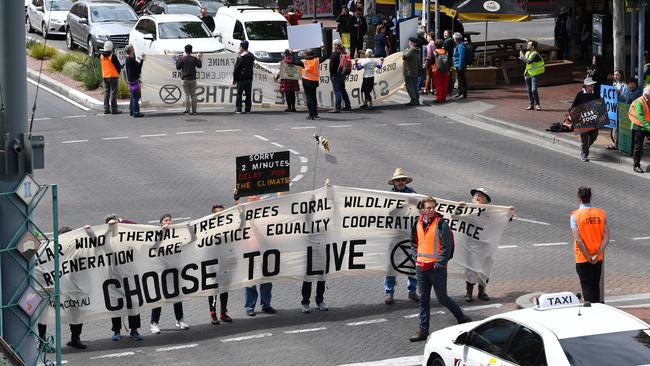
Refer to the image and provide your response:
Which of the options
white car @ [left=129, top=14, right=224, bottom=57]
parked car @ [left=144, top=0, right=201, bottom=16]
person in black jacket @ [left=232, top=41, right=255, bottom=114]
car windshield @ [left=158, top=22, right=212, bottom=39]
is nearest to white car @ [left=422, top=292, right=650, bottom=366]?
person in black jacket @ [left=232, top=41, right=255, bottom=114]

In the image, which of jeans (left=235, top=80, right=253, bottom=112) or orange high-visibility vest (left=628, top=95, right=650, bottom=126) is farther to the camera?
jeans (left=235, top=80, right=253, bottom=112)

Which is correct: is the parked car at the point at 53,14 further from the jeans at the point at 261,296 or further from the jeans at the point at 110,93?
the jeans at the point at 261,296

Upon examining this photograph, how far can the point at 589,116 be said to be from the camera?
83.3 feet

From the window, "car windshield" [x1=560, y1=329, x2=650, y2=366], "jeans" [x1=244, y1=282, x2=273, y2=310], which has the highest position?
"car windshield" [x1=560, y1=329, x2=650, y2=366]

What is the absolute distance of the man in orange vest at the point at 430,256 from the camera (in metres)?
14.4

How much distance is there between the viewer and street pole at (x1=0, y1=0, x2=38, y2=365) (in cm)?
911

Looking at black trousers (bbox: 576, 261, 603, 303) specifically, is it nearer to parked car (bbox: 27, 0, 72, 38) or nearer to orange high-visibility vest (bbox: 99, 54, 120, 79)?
orange high-visibility vest (bbox: 99, 54, 120, 79)

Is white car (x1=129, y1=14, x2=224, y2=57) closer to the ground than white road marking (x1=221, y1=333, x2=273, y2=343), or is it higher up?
higher up

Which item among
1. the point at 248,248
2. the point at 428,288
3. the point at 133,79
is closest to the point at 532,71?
the point at 133,79

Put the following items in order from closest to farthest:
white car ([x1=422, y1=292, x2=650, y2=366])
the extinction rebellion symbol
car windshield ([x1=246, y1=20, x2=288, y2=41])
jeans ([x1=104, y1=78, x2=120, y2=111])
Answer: white car ([x1=422, y1=292, x2=650, y2=366])
the extinction rebellion symbol
jeans ([x1=104, y1=78, x2=120, y2=111])
car windshield ([x1=246, y1=20, x2=288, y2=41])

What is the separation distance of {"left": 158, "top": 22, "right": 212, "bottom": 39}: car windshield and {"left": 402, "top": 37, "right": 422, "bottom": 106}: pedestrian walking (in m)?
6.76

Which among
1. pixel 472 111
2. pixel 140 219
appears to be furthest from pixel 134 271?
pixel 472 111

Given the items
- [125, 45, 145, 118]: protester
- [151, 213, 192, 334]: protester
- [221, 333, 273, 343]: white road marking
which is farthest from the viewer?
[125, 45, 145, 118]: protester

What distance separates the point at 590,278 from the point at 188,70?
16712mm
